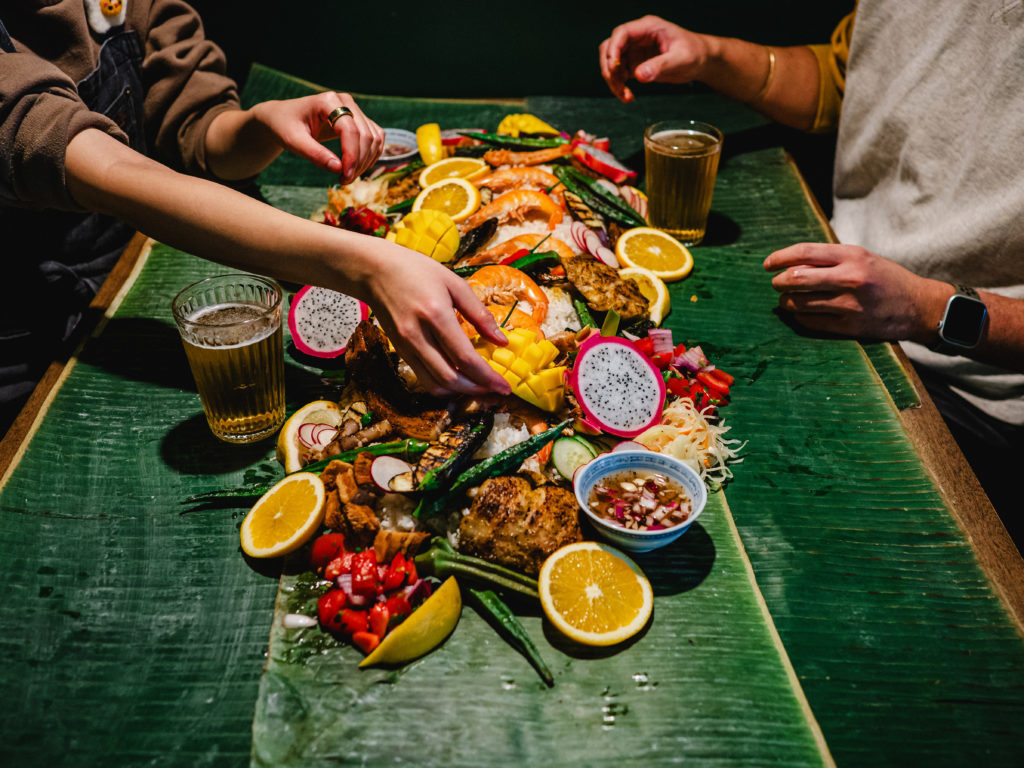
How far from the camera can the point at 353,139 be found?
2.94 m

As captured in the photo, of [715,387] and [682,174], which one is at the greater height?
[682,174]

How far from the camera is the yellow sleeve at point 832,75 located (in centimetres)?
453

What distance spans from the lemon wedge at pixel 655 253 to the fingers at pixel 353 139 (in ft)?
5.01

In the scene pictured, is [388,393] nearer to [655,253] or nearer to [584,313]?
[584,313]

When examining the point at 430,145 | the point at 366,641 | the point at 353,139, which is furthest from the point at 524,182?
the point at 366,641

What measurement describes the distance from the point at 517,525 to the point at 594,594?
1.14ft

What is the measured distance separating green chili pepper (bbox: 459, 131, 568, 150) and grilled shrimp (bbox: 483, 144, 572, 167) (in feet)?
0.25

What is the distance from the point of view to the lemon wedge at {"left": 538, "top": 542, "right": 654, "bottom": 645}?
85.0 inches

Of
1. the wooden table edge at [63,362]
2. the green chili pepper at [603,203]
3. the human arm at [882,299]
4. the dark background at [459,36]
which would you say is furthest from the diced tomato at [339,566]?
the dark background at [459,36]

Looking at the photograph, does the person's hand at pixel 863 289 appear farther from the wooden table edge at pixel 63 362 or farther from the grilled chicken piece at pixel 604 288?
the wooden table edge at pixel 63 362

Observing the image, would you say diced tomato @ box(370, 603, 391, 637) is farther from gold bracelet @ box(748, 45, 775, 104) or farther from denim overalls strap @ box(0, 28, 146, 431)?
gold bracelet @ box(748, 45, 775, 104)

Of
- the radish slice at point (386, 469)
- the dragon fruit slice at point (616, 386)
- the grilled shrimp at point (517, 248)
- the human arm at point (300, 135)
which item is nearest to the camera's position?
the radish slice at point (386, 469)

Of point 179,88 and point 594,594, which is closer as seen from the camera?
point 594,594

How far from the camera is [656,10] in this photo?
615 cm
